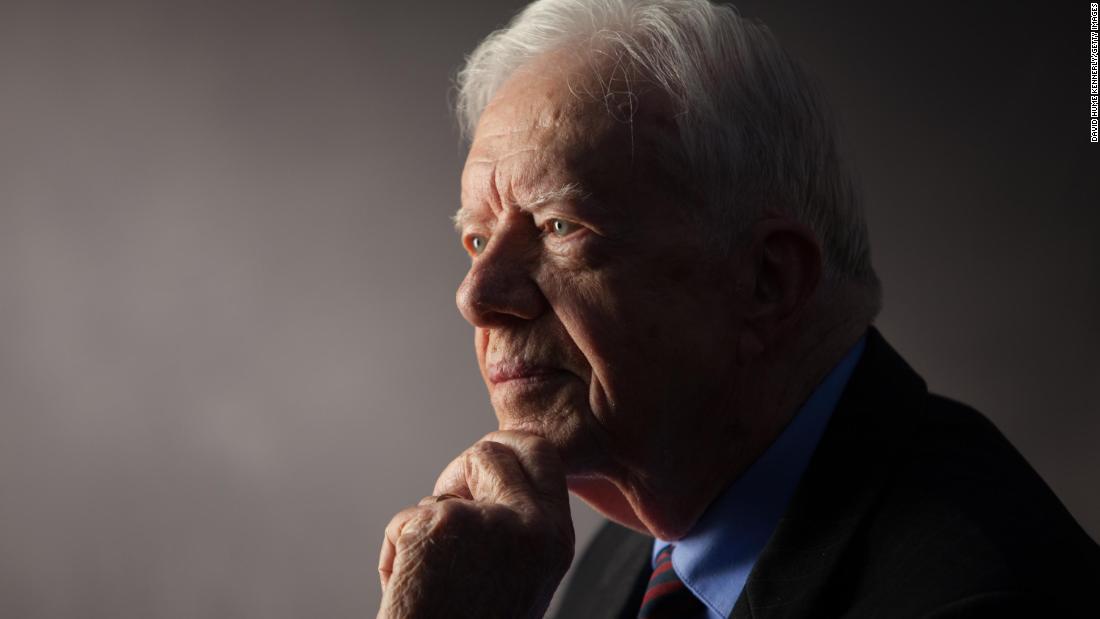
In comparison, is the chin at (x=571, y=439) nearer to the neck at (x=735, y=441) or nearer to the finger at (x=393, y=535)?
Answer: the neck at (x=735, y=441)

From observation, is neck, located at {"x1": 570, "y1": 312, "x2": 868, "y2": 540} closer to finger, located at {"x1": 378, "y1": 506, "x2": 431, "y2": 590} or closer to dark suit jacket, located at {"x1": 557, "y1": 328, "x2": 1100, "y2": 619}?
dark suit jacket, located at {"x1": 557, "y1": 328, "x2": 1100, "y2": 619}

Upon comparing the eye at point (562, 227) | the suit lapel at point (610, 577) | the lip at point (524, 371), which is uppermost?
the eye at point (562, 227)

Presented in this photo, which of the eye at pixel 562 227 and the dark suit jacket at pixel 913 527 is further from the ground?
the eye at pixel 562 227

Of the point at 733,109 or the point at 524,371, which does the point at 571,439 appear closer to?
the point at 524,371

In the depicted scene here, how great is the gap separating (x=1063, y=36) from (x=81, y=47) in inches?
89.4

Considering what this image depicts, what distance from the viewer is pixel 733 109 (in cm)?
122

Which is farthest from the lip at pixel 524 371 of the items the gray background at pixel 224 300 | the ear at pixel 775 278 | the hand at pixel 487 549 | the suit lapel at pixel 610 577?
the gray background at pixel 224 300

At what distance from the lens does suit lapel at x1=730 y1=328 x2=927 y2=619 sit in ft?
3.57

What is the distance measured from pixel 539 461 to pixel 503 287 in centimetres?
24

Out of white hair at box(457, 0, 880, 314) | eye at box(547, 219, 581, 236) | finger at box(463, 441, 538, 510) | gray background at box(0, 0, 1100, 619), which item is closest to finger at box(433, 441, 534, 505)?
finger at box(463, 441, 538, 510)

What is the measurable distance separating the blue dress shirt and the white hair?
0.20m

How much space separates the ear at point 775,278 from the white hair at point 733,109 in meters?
0.03

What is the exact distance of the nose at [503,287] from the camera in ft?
3.96

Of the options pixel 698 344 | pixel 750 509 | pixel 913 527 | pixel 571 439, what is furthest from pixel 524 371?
pixel 913 527
